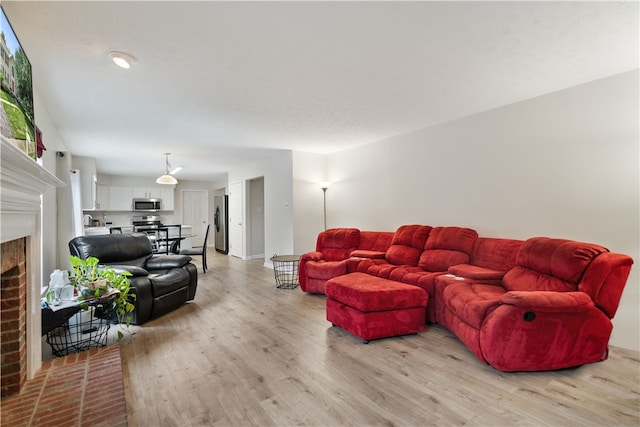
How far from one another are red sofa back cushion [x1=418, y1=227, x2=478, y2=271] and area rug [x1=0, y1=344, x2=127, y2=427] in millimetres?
3227

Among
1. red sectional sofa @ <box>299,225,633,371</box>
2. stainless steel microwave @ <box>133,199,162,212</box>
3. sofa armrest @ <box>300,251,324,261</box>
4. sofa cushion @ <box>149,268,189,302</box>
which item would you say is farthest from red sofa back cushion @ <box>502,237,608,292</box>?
stainless steel microwave @ <box>133,199,162,212</box>

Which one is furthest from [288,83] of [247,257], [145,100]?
[247,257]

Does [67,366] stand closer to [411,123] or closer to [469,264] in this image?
[469,264]

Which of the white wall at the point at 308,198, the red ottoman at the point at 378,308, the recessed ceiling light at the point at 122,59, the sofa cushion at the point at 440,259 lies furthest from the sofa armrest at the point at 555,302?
the white wall at the point at 308,198

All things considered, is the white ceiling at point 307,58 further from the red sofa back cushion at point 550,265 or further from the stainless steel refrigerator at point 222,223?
the stainless steel refrigerator at point 222,223

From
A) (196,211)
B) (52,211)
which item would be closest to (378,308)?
(52,211)

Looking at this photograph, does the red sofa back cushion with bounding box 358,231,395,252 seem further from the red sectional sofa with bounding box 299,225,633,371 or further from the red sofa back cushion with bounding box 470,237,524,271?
the red sofa back cushion with bounding box 470,237,524,271

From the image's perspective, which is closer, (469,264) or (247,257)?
(469,264)

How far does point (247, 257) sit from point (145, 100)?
501cm

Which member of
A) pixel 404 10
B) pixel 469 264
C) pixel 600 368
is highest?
pixel 404 10

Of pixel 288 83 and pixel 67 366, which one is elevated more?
pixel 288 83

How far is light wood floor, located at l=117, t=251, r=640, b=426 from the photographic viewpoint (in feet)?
5.85

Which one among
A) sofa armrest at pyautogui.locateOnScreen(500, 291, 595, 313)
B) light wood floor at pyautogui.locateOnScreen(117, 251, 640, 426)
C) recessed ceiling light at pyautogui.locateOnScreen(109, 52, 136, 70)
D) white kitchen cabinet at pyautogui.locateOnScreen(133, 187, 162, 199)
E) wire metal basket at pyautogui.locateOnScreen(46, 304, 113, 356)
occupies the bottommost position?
light wood floor at pyautogui.locateOnScreen(117, 251, 640, 426)

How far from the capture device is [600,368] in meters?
2.33
